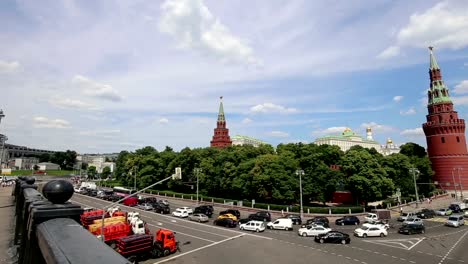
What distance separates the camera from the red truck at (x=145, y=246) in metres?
23.6

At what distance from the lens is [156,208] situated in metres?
50.8

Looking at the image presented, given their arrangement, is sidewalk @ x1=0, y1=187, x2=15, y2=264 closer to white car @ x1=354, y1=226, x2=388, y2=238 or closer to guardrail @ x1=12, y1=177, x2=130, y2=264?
guardrail @ x1=12, y1=177, x2=130, y2=264

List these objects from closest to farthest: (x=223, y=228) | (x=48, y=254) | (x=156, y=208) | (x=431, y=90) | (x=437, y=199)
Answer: (x=48, y=254), (x=223, y=228), (x=156, y=208), (x=437, y=199), (x=431, y=90)

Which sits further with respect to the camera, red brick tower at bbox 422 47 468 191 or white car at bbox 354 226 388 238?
red brick tower at bbox 422 47 468 191

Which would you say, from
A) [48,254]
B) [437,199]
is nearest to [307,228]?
[48,254]

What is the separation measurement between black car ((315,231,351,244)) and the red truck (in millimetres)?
15990

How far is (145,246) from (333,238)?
20.0 meters

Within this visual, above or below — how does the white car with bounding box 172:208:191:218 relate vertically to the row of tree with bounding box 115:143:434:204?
below

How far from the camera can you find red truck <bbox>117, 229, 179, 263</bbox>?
23.6m

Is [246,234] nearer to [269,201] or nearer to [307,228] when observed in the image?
[307,228]

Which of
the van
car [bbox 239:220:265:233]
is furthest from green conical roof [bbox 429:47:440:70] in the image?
car [bbox 239:220:265:233]

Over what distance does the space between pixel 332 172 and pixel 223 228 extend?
29.5 m

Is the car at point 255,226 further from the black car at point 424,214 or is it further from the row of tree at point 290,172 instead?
the black car at point 424,214

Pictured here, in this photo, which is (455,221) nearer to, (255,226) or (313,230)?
(313,230)
